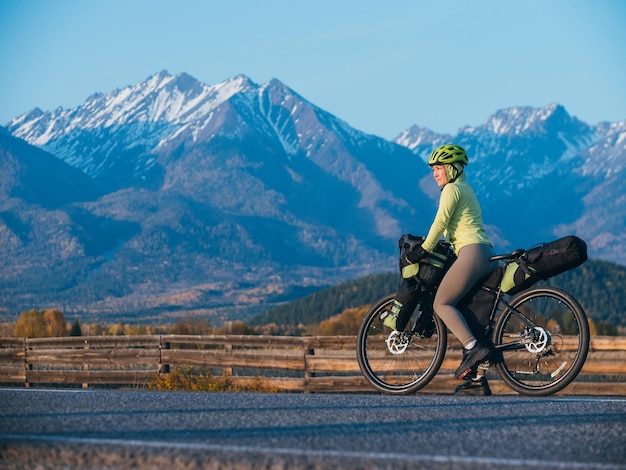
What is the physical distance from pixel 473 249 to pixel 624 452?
11.0ft

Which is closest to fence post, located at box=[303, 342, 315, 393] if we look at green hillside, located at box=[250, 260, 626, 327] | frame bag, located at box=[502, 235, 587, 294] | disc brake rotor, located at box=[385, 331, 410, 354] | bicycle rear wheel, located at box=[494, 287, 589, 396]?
disc brake rotor, located at box=[385, 331, 410, 354]

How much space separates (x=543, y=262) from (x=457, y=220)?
0.76 m

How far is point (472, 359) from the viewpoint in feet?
26.7

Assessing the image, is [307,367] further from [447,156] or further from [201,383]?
[447,156]

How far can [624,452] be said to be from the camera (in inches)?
195

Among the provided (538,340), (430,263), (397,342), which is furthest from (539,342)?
(397,342)

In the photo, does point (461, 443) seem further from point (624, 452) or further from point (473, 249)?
point (473, 249)

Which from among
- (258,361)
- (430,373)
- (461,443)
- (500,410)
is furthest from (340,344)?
(461,443)

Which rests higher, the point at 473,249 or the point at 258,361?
the point at 473,249

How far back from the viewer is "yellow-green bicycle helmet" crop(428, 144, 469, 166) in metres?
8.45

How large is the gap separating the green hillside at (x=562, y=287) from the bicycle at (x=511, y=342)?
125445 mm

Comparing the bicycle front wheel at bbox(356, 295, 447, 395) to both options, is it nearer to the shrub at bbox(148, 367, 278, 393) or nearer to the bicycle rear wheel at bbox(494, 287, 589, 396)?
the bicycle rear wheel at bbox(494, 287, 589, 396)

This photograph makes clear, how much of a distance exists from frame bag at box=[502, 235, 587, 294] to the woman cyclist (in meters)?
0.22

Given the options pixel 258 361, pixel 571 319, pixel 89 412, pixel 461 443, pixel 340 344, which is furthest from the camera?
pixel 258 361
